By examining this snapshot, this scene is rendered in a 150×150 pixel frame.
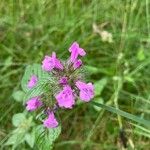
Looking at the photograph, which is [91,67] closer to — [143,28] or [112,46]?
[112,46]

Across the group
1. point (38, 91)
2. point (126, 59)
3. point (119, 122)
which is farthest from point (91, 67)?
point (38, 91)

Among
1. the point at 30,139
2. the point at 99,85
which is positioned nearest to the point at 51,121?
the point at 30,139

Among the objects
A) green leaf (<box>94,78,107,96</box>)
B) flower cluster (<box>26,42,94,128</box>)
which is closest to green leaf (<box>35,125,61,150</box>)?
flower cluster (<box>26,42,94,128</box>)

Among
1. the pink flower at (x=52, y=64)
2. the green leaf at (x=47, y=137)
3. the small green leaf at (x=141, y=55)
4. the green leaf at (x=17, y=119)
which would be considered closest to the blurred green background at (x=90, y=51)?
the small green leaf at (x=141, y=55)

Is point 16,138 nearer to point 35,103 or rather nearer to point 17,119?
point 17,119

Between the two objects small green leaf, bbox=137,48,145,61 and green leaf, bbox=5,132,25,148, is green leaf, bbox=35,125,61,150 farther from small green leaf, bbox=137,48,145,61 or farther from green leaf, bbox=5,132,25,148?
small green leaf, bbox=137,48,145,61
